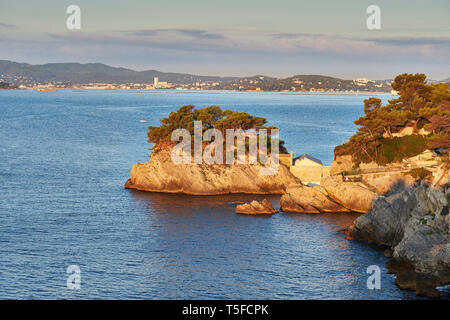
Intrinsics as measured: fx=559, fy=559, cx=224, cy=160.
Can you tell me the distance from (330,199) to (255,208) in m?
7.87

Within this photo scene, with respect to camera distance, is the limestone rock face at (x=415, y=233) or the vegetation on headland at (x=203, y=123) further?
the vegetation on headland at (x=203, y=123)

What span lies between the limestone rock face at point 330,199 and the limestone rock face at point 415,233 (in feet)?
28.0

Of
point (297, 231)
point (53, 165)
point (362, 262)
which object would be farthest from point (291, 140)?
point (362, 262)

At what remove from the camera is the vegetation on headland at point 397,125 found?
63188 millimetres

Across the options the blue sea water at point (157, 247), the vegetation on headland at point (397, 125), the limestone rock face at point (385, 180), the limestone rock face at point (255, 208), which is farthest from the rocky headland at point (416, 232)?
the vegetation on headland at point (397, 125)

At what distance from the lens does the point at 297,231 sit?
45812 millimetres

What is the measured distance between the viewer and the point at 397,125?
220 ft

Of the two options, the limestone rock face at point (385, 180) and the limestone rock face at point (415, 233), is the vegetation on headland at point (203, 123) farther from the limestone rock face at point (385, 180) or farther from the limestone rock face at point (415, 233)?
the limestone rock face at point (415, 233)

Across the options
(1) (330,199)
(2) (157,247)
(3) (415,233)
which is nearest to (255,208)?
(1) (330,199)

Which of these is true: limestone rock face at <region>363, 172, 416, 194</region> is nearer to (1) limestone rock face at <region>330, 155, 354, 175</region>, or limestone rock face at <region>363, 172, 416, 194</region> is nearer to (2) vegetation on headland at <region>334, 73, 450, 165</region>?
(2) vegetation on headland at <region>334, 73, 450, 165</region>

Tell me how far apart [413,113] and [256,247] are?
34.5 meters

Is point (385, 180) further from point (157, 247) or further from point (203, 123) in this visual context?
point (157, 247)

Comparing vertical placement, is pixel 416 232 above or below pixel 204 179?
below

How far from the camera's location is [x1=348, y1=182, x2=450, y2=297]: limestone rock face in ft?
111
